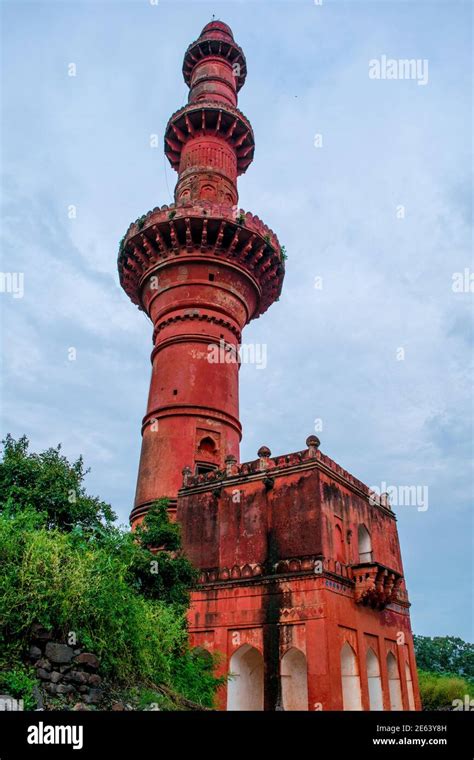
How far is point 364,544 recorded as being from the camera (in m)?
14.5

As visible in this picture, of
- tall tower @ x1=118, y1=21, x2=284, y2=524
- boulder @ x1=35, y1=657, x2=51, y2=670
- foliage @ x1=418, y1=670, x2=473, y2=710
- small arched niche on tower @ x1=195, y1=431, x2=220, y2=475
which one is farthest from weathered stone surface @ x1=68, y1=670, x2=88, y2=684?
foliage @ x1=418, y1=670, x2=473, y2=710

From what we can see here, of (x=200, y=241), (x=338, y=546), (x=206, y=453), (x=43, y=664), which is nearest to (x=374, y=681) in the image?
(x=338, y=546)

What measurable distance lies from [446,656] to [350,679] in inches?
1064

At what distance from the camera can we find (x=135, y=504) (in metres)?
16.8

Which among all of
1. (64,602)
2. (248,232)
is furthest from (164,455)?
(64,602)

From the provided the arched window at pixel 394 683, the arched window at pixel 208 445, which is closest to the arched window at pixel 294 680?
the arched window at pixel 394 683

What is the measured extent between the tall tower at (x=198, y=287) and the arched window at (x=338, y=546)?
3.10 meters

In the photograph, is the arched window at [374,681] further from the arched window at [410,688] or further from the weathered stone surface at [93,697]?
the weathered stone surface at [93,697]

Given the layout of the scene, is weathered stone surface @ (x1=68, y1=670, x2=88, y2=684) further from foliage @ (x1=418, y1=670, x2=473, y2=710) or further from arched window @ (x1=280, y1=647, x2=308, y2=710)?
foliage @ (x1=418, y1=670, x2=473, y2=710)

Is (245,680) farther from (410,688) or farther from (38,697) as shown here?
(38,697)

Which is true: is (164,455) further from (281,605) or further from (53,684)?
(53,684)

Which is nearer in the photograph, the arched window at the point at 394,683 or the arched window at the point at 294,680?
the arched window at the point at 294,680

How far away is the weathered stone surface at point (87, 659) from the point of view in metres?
7.38
